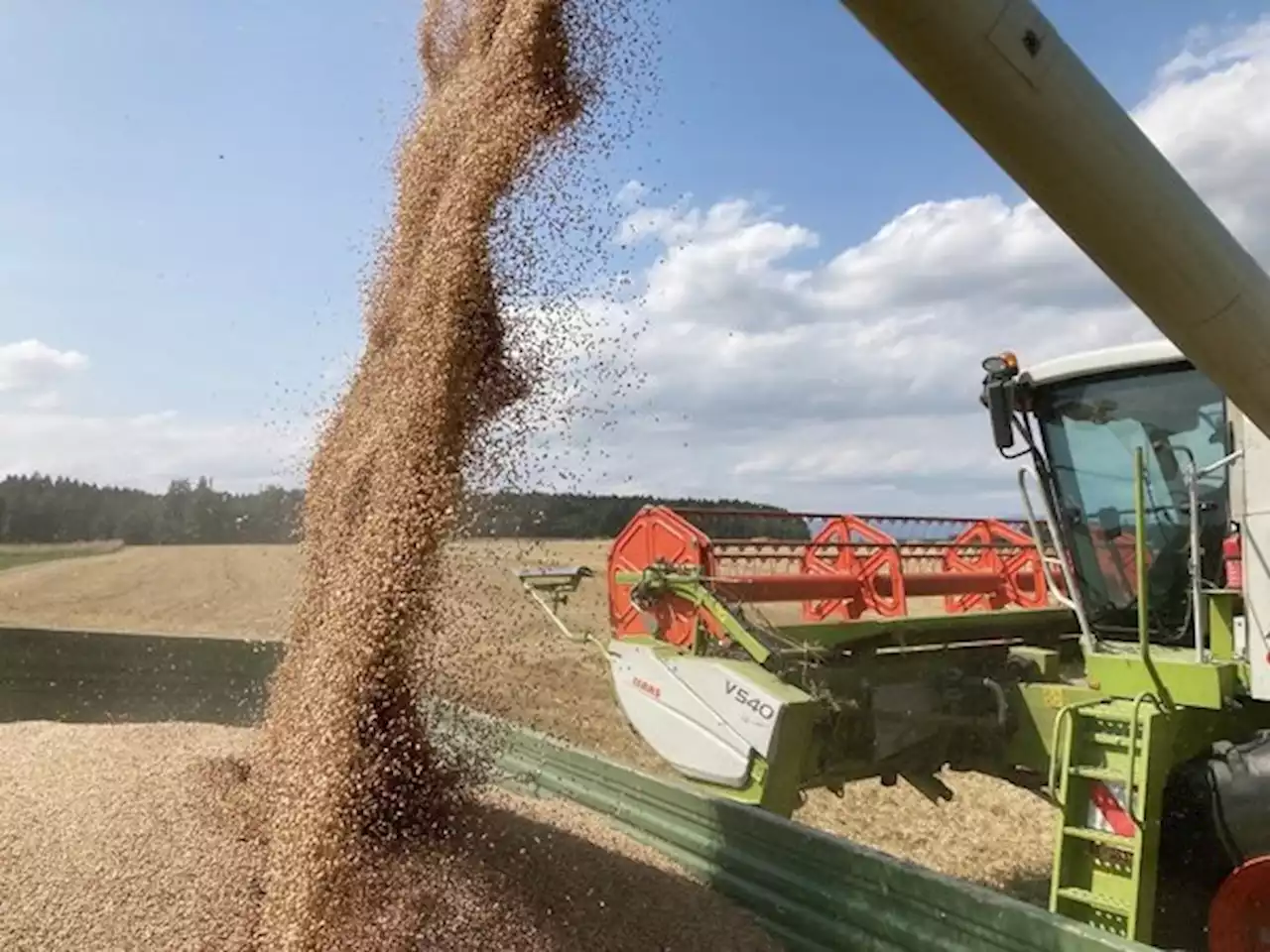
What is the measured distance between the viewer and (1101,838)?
12.0 feet

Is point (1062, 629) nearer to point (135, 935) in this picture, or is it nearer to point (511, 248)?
point (511, 248)

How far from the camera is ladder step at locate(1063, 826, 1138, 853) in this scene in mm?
3600

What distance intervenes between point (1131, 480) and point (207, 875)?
10.9 ft

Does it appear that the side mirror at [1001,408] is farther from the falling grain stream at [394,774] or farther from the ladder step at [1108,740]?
the falling grain stream at [394,774]

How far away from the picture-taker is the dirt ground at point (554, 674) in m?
3.22

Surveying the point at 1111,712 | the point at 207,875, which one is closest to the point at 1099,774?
the point at 1111,712

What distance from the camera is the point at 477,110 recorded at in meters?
3.40

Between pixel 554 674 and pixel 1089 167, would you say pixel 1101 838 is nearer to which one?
pixel 1089 167

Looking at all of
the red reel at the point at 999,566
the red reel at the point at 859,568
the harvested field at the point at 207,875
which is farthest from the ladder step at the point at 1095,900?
the red reel at the point at 999,566

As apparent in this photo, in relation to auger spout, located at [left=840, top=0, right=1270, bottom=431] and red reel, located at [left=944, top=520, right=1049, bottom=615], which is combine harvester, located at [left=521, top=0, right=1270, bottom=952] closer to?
auger spout, located at [left=840, top=0, right=1270, bottom=431]

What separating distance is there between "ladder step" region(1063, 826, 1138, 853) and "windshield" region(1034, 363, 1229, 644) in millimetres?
908

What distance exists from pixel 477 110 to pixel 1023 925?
8.31 ft

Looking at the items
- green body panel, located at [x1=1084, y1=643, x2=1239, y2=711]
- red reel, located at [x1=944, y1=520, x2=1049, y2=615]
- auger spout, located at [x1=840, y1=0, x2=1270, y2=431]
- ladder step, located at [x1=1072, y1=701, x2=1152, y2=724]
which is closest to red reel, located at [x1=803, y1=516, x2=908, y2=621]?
red reel, located at [x1=944, y1=520, x2=1049, y2=615]

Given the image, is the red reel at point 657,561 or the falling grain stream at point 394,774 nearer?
the falling grain stream at point 394,774
